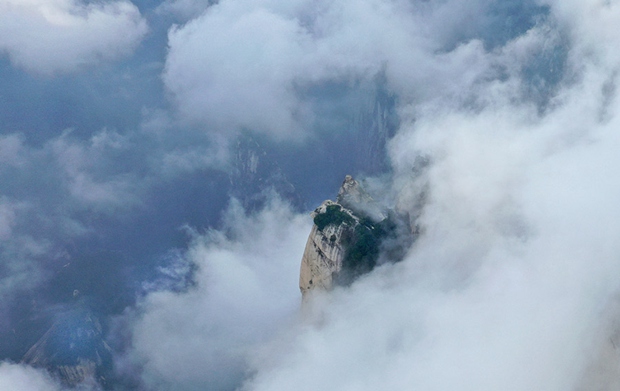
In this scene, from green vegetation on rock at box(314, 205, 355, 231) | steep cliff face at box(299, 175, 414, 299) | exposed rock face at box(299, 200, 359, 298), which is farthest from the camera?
green vegetation on rock at box(314, 205, 355, 231)

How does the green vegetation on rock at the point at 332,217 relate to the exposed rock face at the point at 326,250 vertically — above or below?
above

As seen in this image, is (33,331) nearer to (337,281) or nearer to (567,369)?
(337,281)

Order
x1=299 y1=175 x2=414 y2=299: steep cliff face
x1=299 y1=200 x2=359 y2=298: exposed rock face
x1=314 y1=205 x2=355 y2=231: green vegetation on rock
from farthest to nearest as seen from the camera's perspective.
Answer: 1. x1=314 y1=205 x2=355 y2=231: green vegetation on rock
2. x1=299 y1=200 x2=359 y2=298: exposed rock face
3. x1=299 y1=175 x2=414 y2=299: steep cliff face

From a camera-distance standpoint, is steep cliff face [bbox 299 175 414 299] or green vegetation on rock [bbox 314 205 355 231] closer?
steep cliff face [bbox 299 175 414 299]

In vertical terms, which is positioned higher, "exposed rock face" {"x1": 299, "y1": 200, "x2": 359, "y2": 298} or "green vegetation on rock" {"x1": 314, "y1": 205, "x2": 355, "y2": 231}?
"green vegetation on rock" {"x1": 314, "y1": 205, "x2": 355, "y2": 231}

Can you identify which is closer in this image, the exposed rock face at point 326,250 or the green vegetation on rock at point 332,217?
the exposed rock face at point 326,250

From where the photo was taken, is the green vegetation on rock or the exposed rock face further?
the green vegetation on rock

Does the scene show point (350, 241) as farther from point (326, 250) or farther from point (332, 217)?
point (332, 217)

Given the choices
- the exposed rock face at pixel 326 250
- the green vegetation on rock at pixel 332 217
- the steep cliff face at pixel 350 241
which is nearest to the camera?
the steep cliff face at pixel 350 241
